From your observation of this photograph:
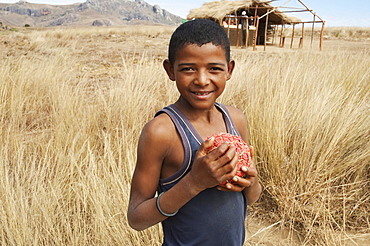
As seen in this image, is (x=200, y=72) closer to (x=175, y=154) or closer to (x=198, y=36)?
(x=198, y=36)

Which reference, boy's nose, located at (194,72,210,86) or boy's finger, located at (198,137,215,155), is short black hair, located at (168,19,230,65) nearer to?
boy's nose, located at (194,72,210,86)

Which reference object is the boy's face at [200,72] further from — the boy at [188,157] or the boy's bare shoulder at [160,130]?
the boy's bare shoulder at [160,130]

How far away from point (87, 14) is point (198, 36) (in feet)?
508

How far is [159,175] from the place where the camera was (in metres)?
1.05

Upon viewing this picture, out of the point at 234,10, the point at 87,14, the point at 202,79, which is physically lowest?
the point at 202,79

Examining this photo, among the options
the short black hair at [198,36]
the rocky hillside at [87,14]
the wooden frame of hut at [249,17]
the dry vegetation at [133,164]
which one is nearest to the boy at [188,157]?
the short black hair at [198,36]

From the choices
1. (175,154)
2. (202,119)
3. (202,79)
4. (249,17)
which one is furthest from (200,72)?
(249,17)

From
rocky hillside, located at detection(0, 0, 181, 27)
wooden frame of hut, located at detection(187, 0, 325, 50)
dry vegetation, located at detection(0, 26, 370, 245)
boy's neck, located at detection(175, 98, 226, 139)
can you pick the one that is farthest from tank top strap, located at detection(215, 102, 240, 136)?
rocky hillside, located at detection(0, 0, 181, 27)

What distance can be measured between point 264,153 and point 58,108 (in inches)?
96.5

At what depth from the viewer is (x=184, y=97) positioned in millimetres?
1098

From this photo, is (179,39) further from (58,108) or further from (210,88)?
(58,108)

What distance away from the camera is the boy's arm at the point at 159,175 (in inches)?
34.1

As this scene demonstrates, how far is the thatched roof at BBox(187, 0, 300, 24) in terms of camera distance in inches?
674

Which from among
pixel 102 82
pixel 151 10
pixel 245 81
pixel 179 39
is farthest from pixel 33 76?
pixel 151 10
